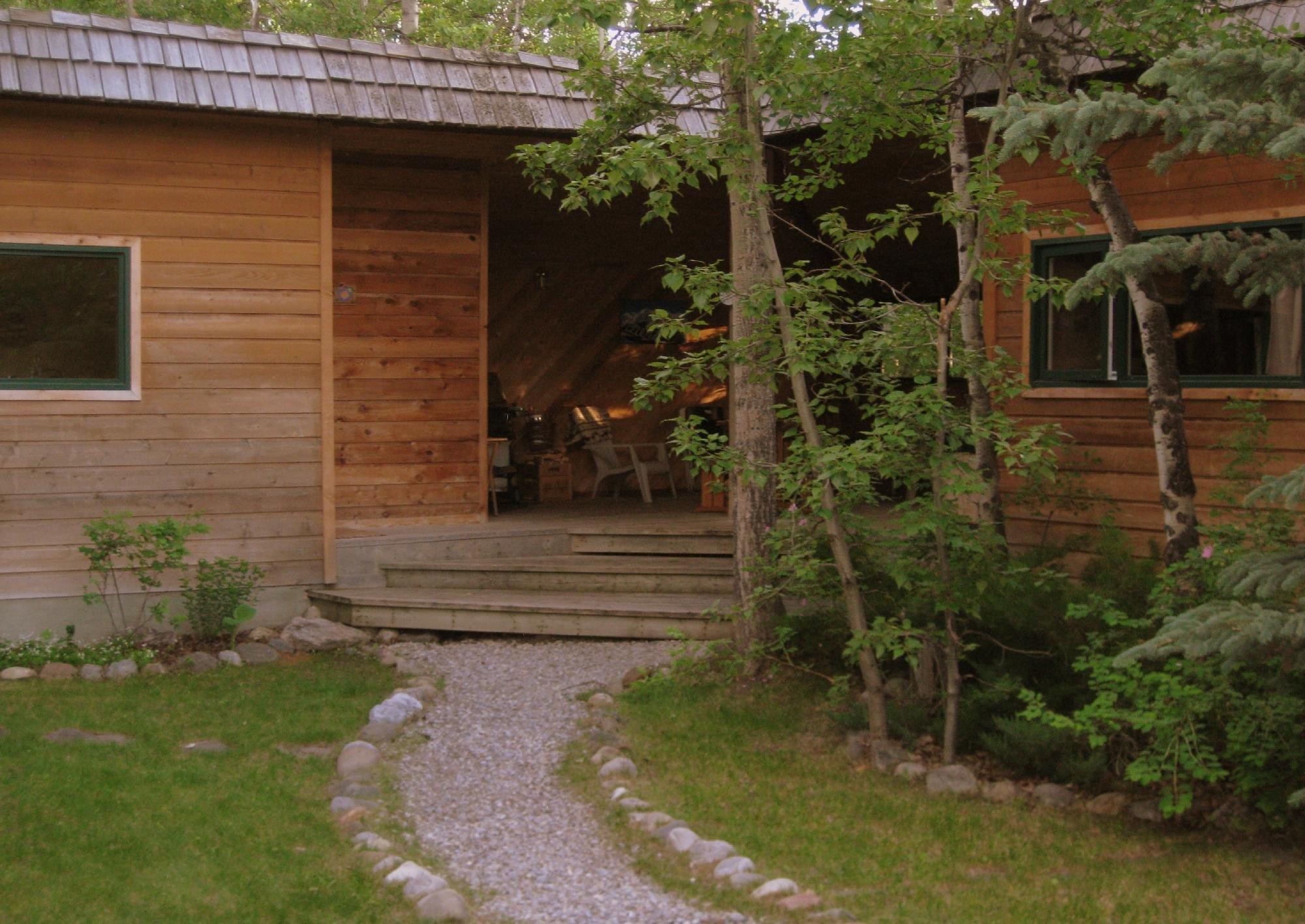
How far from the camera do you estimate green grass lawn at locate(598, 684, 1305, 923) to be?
163 inches

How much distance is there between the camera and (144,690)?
6.81 m

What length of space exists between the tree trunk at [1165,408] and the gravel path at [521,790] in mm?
2914

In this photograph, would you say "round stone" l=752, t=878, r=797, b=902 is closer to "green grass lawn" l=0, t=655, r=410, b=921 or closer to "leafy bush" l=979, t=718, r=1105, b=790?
"green grass lawn" l=0, t=655, r=410, b=921

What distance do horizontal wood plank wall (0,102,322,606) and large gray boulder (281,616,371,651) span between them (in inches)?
16.2

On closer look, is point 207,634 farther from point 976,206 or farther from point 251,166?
point 976,206

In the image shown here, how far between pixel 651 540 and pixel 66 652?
12.7 feet

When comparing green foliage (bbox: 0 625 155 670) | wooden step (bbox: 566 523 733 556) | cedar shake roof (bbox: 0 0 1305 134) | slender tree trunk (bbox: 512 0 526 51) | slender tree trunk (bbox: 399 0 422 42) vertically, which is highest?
slender tree trunk (bbox: 512 0 526 51)

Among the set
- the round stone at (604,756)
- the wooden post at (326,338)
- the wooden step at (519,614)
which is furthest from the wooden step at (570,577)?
the round stone at (604,756)

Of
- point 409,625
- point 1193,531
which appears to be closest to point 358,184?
point 409,625

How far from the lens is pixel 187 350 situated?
314 inches

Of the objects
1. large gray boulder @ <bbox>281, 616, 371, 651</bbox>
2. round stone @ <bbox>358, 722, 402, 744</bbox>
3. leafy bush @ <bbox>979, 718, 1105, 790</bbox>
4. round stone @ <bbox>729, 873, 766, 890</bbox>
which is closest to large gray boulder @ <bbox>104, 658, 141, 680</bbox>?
large gray boulder @ <bbox>281, 616, 371, 651</bbox>

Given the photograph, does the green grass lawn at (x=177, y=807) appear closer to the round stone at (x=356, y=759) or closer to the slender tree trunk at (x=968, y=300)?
the round stone at (x=356, y=759)

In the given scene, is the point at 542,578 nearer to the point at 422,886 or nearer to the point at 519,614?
the point at 519,614

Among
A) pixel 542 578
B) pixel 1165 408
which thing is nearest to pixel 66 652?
pixel 542 578
